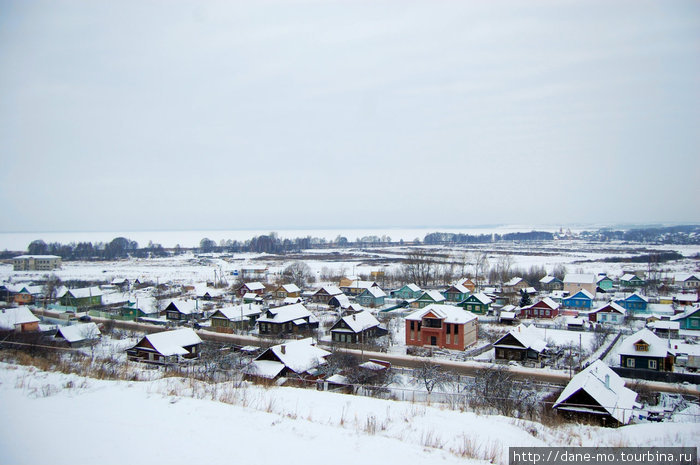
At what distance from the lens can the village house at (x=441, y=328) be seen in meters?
26.4

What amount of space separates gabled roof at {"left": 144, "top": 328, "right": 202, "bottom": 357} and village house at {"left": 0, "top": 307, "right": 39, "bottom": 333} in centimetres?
1032

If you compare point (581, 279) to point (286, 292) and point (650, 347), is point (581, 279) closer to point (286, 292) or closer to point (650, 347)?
point (650, 347)

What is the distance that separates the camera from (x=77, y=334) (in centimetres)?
2522

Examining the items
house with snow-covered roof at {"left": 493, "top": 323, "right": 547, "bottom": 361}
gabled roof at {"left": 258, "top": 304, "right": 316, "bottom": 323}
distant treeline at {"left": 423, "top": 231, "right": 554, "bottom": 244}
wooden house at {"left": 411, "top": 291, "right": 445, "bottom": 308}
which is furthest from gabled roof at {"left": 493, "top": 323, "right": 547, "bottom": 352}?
distant treeline at {"left": 423, "top": 231, "right": 554, "bottom": 244}

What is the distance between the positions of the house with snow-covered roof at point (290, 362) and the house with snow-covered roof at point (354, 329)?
26.9ft

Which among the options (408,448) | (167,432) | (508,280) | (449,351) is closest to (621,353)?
(449,351)

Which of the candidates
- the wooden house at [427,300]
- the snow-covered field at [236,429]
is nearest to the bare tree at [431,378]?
the snow-covered field at [236,429]

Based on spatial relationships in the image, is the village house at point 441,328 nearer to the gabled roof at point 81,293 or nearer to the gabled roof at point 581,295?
the gabled roof at point 581,295

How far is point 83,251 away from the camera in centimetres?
10506

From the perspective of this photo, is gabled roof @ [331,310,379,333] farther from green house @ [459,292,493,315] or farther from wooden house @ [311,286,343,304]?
wooden house @ [311,286,343,304]

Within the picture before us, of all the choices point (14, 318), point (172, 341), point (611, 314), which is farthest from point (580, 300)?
Result: point (14, 318)

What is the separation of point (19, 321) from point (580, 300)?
4415cm

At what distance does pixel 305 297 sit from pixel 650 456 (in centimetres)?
4117

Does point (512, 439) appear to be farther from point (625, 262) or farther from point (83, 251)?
point (83, 251)
